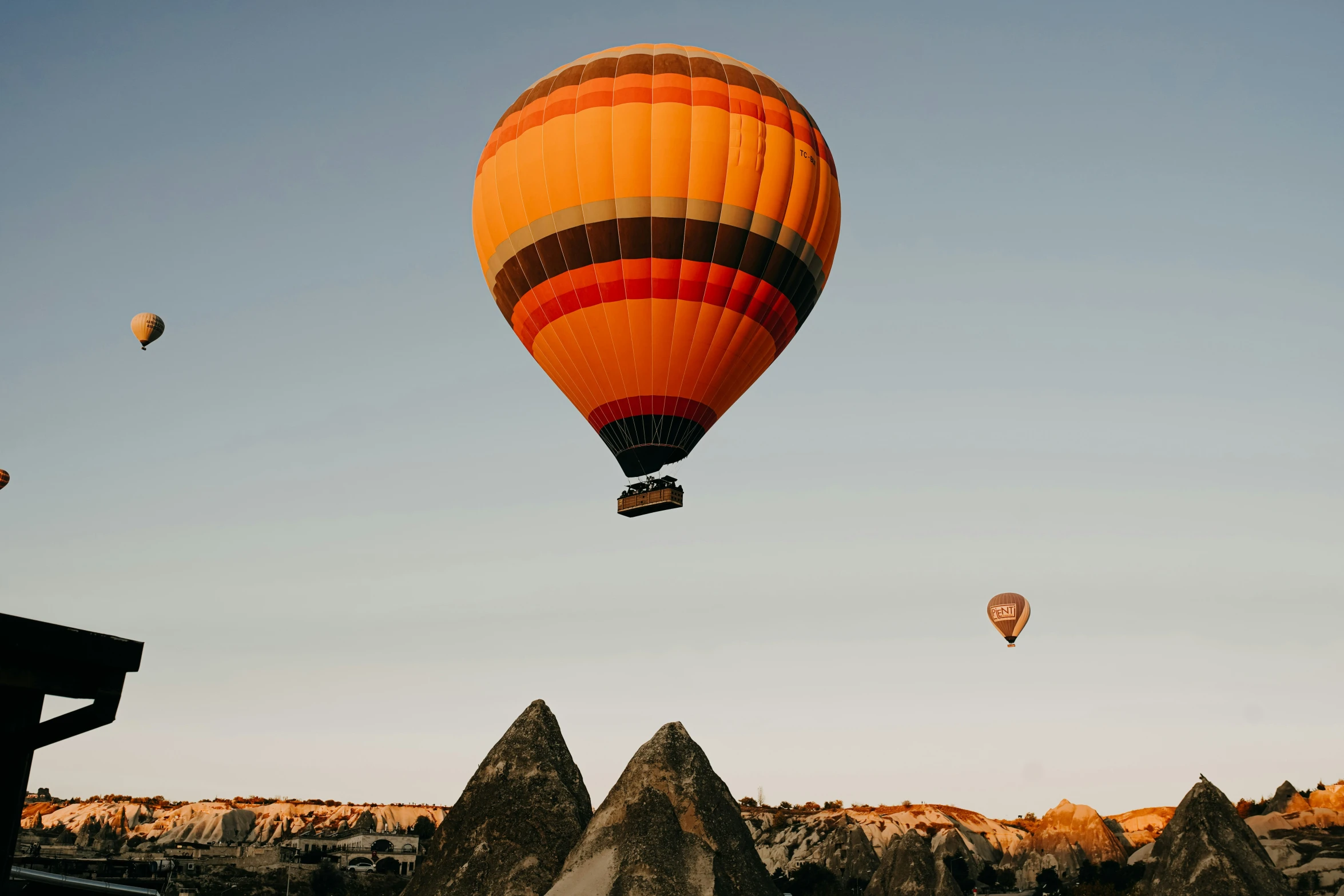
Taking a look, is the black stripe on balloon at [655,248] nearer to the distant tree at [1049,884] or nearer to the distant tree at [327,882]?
the distant tree at [1049,884]

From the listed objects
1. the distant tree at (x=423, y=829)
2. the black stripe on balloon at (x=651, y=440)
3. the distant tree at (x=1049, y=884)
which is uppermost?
the black stripe on balloon at (x=651, y=440)

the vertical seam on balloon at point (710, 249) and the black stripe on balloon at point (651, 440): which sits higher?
the vertical seam on balloon at point (710, 249)

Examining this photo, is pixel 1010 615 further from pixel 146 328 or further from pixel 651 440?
pixel 146 328

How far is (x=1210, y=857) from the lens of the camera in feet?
85.6

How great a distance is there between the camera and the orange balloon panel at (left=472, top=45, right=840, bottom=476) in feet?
128

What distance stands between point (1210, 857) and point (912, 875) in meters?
27.3

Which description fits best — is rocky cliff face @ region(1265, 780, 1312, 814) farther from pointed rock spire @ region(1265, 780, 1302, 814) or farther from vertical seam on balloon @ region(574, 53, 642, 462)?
vertical seam on balloon @ region(574, 53, 642, 462)

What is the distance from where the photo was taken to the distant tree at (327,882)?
69750 mm

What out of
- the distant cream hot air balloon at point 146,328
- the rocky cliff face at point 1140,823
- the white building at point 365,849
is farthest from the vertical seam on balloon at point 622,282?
the rocky cliff face at point 1140,823

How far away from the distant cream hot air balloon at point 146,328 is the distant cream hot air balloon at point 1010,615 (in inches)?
2257

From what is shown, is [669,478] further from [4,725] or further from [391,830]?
[391,830]

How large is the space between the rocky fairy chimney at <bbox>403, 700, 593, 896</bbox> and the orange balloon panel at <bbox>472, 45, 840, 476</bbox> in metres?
17.0

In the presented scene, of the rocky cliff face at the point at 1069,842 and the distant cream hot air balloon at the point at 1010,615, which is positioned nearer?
the distant cream hot air balloon at the point at 1010,615

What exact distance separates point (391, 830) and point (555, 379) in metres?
115
